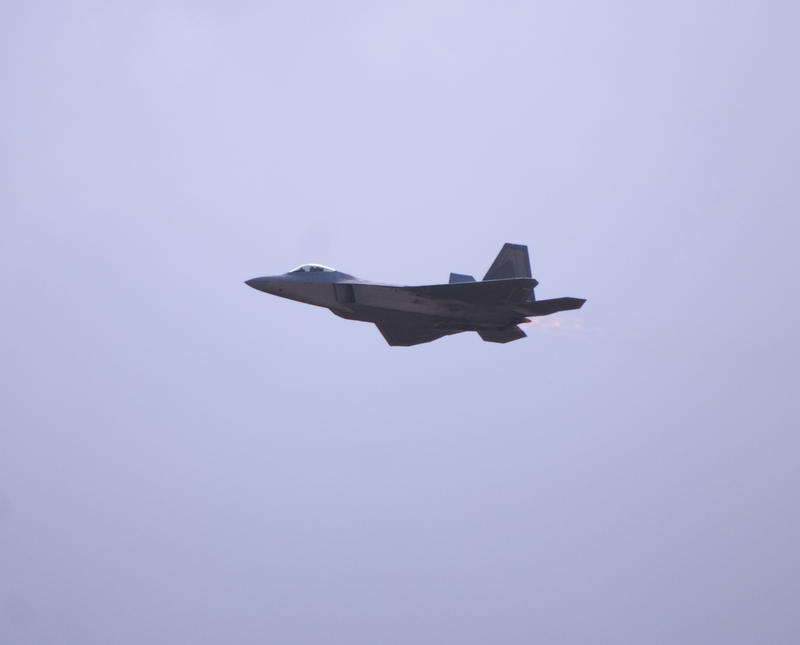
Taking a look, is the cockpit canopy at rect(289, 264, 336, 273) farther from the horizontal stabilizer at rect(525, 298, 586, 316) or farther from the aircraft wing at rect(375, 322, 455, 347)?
the horizontal stabilizer at rect(525, 298, 586, 316)

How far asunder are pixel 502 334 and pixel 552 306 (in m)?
3.52

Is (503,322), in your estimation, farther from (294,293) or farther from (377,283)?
(294,293)

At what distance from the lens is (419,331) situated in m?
36.2

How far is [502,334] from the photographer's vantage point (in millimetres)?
35844

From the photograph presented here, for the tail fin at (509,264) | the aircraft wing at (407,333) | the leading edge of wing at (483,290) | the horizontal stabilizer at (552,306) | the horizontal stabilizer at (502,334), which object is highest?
the tail fin at (509,264)

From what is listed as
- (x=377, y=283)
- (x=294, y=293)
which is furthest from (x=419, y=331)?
(x=294, y=293)

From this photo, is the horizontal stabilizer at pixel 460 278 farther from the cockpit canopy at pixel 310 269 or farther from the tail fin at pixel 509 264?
the cockpit canopy at pixel 310 269

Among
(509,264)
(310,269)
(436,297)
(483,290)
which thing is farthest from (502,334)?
(310,269)

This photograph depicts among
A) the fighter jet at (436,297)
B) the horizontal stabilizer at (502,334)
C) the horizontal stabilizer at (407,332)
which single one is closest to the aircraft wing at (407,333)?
the horizontal stabilizer at (407,332)

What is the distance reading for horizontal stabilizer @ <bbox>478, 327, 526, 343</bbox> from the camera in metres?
35.6

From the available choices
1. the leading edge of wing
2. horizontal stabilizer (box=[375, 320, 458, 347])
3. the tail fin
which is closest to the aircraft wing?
horizontal stabilizer (box=[375, 320, 458, 347])

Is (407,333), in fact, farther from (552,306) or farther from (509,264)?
(552,306)

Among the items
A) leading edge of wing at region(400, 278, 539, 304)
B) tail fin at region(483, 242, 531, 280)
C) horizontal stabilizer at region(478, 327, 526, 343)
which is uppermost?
tail fin at region(483, 242, 531, 280)

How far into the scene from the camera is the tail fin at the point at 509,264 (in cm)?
3462
